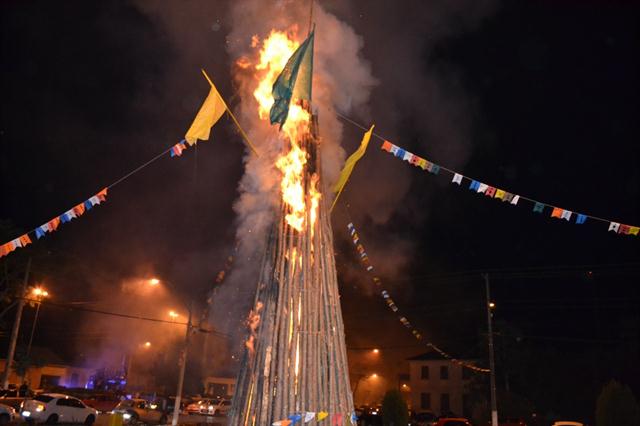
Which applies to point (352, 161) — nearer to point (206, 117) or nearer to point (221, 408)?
point (206, 117)

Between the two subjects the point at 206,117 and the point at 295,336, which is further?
the point at 206,117

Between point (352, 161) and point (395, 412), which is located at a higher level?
point (352, 161)

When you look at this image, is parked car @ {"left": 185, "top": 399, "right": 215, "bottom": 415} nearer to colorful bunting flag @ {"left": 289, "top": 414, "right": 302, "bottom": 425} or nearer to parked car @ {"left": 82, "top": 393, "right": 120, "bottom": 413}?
parked car @ {"left": 82, "top": 393, "right": 120, "bottom": 413}

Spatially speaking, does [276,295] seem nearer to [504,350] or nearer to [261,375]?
[261,375]

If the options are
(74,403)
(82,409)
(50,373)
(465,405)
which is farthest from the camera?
(465,405)

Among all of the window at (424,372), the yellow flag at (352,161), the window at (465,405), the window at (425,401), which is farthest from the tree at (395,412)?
the window at (424,372)

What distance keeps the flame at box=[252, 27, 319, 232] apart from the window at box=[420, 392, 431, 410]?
1613 inches

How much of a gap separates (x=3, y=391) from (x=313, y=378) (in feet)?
62.2

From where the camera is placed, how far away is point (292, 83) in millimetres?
9727

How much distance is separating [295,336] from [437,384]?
42.0 m

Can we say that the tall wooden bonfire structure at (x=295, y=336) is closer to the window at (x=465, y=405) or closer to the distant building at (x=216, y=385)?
the distant building at (x=216, y=385)

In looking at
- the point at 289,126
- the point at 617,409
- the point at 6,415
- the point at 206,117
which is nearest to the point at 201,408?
the point at 6,415

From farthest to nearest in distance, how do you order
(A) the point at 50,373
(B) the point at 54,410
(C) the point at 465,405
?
(C) the point at 465,405 < (A) the point at 50,373 < (B) the point at 54,410

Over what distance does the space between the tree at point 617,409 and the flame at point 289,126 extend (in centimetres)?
1412
